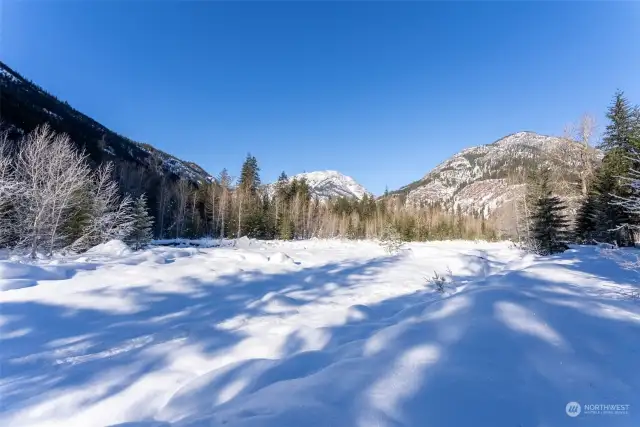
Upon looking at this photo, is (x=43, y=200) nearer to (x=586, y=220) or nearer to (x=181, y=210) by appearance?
(x=181, y=210)

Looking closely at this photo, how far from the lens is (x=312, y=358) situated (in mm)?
3990

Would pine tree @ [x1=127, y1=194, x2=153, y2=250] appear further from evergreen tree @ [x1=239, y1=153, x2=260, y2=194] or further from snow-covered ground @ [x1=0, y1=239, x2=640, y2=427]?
evergreen tree @ [x1=239, y1=153, x2=260, y2=194]

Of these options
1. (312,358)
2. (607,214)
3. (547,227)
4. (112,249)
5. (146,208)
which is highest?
(146,208)

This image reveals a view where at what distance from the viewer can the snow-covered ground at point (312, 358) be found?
2.60m

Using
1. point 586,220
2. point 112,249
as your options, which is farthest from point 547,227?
point 112,249

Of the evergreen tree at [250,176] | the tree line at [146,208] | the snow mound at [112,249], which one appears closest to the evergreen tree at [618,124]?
the tree line at [146,208]

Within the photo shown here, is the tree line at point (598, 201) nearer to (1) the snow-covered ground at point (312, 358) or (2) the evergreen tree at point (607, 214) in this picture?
(2) the evergreen tree at point (607, 214)

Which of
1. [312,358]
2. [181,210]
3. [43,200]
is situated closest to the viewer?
[312,358]

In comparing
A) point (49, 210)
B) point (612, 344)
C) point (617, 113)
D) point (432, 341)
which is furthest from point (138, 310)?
point (617, 113)

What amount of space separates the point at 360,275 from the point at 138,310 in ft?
22.6

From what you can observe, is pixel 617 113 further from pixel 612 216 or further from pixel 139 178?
pixel 139 178

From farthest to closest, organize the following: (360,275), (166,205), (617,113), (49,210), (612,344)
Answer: (166,205), (617,113), (49,210), (360,275), (612,344)

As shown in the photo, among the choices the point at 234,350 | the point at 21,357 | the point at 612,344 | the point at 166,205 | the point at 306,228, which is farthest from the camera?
the point at 306,228

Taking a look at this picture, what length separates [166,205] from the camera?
142ft
